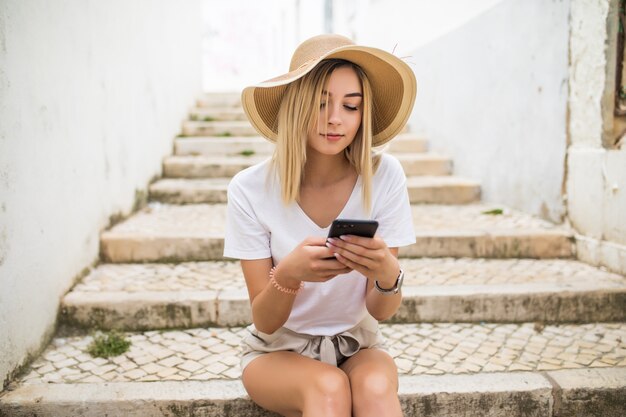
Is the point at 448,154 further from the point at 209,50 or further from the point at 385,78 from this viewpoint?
the point at 209,50

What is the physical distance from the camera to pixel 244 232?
175 cm

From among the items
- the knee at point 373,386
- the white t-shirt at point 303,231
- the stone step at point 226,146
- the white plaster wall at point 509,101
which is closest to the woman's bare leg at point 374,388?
the knee at point 373,386

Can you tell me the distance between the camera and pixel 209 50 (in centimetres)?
1839

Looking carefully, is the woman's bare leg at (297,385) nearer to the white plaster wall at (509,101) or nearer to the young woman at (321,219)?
the young woman at (321,219)

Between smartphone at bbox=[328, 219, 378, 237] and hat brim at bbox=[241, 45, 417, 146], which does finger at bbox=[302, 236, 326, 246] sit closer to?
smartphone at bbox=[328, 219, 378, 237]

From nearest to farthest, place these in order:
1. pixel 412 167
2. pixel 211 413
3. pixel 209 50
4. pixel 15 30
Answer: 1. pixel 211 413
2. pixel 15 30
3. pixel 412 167
4. pixel 209 50

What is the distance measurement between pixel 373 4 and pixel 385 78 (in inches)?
322

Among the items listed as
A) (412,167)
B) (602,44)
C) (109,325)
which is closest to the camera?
(109,325)

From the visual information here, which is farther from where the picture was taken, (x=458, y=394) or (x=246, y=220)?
(x=458, y=394)

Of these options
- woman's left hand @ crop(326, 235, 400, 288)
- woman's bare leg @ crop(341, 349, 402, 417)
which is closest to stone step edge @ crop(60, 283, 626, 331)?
woman's bare leg @ crop(341, 349, 402, 417)

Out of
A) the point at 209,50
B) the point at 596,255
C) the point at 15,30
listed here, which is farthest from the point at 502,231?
the point at 209,50

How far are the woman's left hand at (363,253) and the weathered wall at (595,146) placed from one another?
2.46m

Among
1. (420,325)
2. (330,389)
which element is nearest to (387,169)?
(330,389)

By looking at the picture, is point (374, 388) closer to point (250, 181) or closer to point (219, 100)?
point (250, 181)
